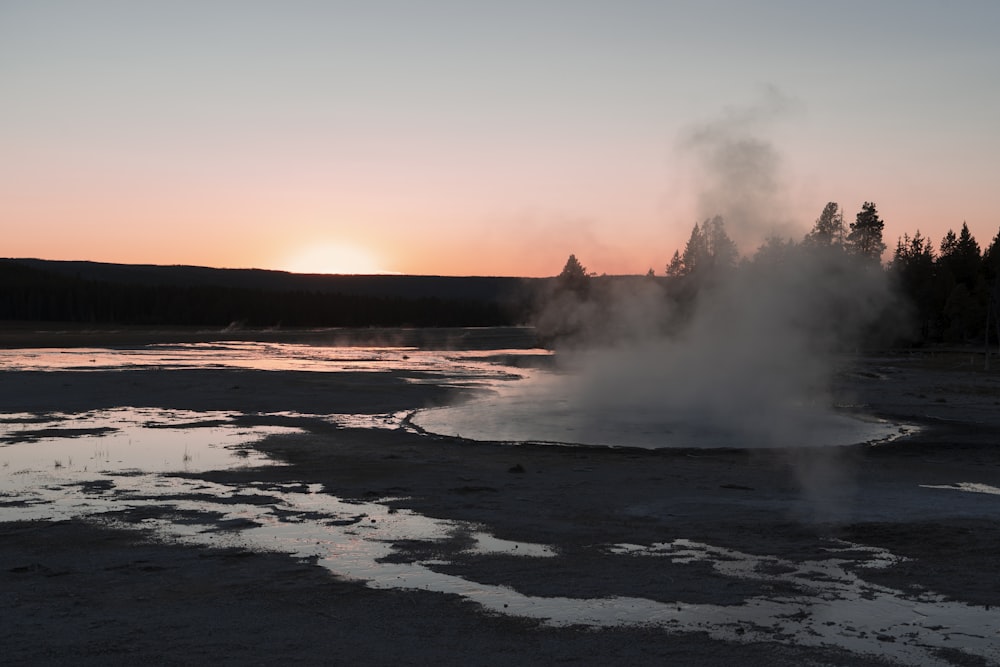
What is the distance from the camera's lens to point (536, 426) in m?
25.0

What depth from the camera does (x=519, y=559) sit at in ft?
37.4

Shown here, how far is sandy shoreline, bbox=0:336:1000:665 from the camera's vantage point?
8352mm

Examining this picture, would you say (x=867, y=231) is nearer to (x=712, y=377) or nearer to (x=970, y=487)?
(x=712, y=377)

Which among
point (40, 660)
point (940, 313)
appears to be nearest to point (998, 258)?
point (940, 313)

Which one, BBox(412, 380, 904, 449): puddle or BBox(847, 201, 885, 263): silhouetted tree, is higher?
BBox(847, 201, 885, 263): silhouetted tree

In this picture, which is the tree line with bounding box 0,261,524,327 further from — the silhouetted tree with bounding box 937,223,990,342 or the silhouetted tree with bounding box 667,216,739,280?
the silhouetted tree with bounding box 667,216,739,280

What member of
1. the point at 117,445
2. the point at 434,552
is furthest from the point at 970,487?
the point at 117,445

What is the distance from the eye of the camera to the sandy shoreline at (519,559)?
27.4 feet

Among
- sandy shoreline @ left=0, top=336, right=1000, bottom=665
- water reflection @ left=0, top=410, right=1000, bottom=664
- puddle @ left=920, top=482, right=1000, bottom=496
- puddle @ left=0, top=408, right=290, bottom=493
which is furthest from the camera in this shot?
puddle @ left=0, top=408, right=290, bottom=493

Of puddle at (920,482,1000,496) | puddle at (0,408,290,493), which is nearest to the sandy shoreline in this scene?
puddle at (920,482,1000,496)

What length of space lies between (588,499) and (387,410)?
581 inches

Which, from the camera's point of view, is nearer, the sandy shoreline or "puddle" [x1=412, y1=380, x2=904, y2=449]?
the sandy shoreline

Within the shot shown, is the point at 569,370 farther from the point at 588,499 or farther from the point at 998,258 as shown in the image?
the point at 998,258

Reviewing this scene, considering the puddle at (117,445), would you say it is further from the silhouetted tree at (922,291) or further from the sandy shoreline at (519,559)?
the silhouetted tree at (922,291)
